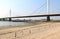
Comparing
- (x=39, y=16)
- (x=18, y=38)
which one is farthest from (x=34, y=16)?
(x=18, y=38)

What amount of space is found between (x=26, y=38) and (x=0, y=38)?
890mm

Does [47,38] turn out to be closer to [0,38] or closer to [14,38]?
[14,38]

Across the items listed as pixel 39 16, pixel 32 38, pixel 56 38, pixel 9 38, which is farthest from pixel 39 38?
pixel 39 16

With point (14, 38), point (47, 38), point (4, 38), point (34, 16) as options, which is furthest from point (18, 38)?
point (34, 16)

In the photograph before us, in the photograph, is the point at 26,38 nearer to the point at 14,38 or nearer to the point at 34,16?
the point at 14,38

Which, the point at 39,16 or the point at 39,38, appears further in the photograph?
the point at 39,16

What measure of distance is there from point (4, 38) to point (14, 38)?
0.35 m

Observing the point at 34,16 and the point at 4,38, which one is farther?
the point at 34,16

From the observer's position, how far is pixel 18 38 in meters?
5.28

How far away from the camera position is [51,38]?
5188 millimetres

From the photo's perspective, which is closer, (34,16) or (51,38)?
(51,38)

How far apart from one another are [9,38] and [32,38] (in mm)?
802

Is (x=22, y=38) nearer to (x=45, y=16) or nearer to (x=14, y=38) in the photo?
(x=14, y=38)

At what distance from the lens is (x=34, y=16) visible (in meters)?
35.3
